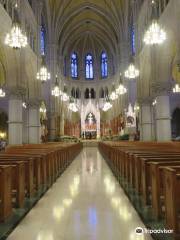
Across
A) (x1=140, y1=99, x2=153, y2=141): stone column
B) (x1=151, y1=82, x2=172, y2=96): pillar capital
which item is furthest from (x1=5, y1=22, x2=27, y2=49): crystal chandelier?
(x1=140, y1=99, x2=153, y2=141): stone column

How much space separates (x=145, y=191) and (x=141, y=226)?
4.40 feet

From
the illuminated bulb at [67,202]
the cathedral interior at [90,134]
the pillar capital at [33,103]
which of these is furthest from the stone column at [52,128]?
the illuminated bulb at [67,202]

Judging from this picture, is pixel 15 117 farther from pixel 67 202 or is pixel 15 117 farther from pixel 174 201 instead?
pixel 174 201

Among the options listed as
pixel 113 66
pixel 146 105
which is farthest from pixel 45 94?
pixel 113 66

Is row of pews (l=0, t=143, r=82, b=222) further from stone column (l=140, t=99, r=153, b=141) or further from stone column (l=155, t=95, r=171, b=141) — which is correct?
stone column (l=140, t=99, r=153, b=141)

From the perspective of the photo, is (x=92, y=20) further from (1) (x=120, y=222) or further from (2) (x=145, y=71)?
(1) (x=120, y=222)

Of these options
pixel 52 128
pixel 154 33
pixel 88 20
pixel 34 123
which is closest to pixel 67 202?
pixel 154 33

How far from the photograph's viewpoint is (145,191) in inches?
224

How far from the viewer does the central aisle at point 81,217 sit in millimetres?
4070

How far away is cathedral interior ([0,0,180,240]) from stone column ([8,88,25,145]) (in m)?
0.07

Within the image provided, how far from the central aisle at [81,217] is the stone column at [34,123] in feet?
59.9

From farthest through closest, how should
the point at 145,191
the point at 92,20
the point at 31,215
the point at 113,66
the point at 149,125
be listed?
the point at 113,66 < the point at 92,20 < the point at 149,125 < the point at 145,191 < the point at 31,215

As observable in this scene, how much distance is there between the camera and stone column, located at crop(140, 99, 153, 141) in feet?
80.8

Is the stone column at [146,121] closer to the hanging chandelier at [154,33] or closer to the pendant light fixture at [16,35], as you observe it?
the hanging chandelier at [154,33]
